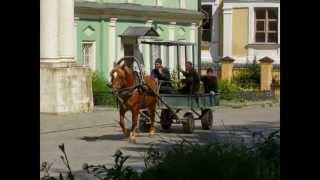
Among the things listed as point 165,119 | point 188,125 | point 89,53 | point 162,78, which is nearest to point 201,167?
point 188,125

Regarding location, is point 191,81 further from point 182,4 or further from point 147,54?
point 182,4

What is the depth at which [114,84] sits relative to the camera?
1689cm

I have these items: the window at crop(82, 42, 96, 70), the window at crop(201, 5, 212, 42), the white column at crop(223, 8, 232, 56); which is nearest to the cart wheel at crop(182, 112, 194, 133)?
the window at crop(82, 42, 96, 70)

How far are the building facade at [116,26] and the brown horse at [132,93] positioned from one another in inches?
455

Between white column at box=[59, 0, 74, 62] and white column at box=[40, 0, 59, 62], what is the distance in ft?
0.63

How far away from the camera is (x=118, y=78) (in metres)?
16.8

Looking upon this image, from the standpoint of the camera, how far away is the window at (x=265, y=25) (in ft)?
144

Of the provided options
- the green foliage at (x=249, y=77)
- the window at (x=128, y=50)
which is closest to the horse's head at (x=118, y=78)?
the window at (x=128, y=50)

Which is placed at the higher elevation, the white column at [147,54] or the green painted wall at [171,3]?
the green painted wall at [171,3]

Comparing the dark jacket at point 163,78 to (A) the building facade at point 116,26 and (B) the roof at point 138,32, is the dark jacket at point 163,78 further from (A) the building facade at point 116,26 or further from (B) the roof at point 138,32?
(B) the roof at point 138,32

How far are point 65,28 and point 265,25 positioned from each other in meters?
20.0
